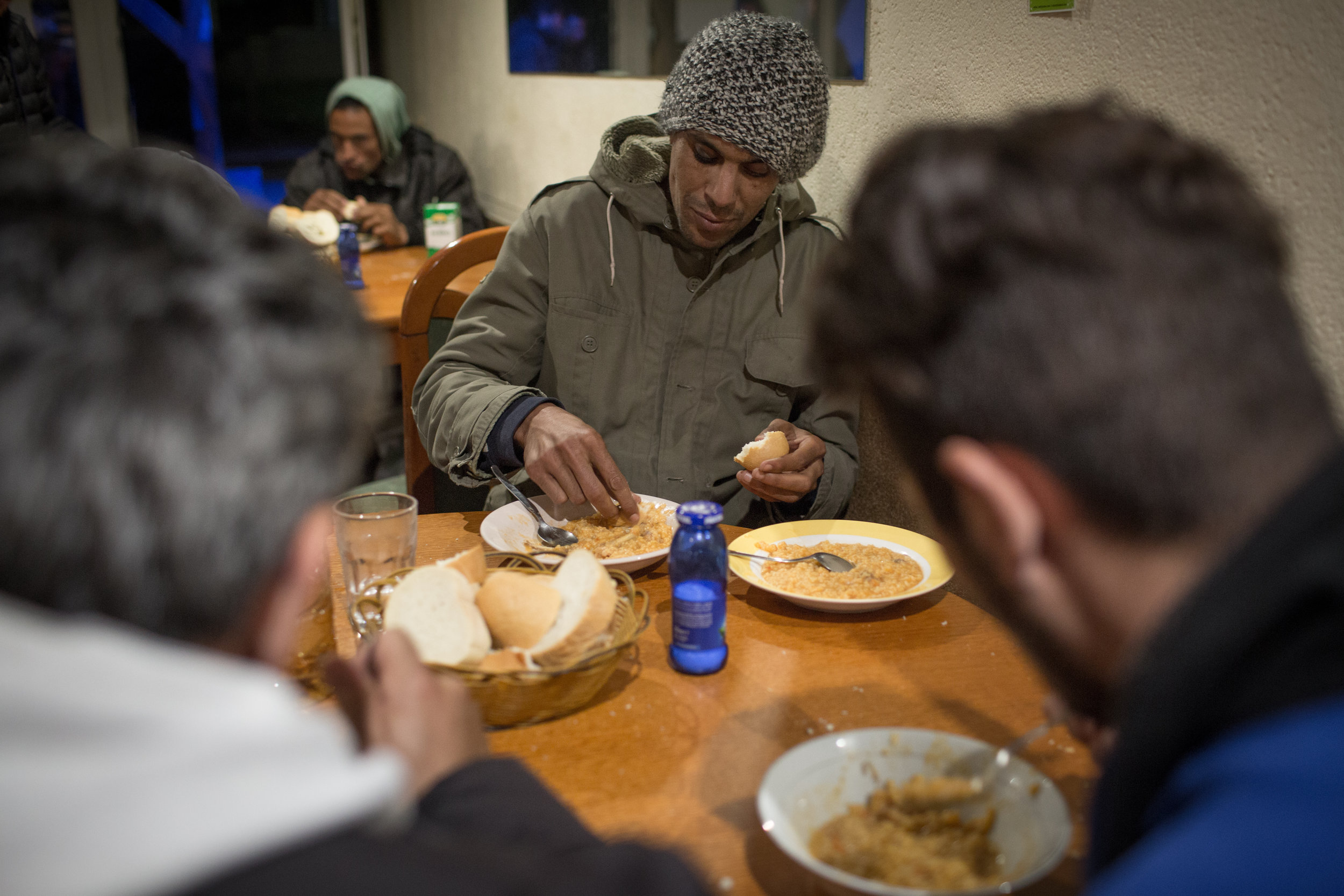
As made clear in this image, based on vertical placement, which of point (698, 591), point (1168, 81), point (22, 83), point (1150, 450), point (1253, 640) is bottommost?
point (698, 591)

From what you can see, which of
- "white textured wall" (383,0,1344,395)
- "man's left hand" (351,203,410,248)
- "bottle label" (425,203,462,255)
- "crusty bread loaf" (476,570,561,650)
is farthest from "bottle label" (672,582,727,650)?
"man's left hand" (351,203,410,248)

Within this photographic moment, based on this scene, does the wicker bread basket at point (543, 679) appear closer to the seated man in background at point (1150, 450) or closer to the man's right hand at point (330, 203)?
the seated man in background at point (1150, 450)

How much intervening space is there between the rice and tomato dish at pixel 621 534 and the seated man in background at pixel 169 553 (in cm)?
88

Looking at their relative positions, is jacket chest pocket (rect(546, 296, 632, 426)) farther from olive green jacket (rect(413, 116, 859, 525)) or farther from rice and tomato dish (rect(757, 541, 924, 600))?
rice and tomato dish (rect(757, 541, 924, 600))

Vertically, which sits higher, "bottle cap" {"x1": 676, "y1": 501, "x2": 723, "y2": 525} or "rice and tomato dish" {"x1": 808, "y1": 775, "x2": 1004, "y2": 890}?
"bottle cap" {"x1": 676, "y1": 501, "x2": 723, "y2": 525}

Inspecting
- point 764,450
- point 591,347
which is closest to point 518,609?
point 764,450

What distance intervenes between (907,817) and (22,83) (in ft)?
12.6

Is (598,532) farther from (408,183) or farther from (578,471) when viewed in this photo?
(408,183)

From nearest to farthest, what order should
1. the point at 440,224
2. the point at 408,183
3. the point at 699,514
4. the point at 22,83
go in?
the point at 699,514, the point at 22,83, the point at 440,224, the point at 408,183

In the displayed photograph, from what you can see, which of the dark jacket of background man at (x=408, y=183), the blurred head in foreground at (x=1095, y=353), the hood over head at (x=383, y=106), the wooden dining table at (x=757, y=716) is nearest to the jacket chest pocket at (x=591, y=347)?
the wooden dining table at (x=757, y=716)

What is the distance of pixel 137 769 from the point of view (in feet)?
1.40

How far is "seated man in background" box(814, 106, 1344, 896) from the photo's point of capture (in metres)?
0.53

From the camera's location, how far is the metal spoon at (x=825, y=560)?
56.8 inches

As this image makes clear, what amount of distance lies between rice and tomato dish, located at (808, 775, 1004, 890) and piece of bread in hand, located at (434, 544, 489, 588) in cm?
53
